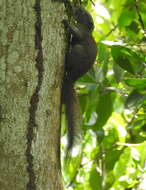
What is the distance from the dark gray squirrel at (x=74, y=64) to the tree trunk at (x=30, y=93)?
45cm

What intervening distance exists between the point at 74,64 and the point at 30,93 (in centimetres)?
89

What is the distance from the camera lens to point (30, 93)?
54.5 inches

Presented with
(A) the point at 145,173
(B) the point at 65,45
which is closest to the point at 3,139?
(B) the point at 65,45

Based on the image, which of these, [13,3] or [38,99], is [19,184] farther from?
[13,3]

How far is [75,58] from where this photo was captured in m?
2.24

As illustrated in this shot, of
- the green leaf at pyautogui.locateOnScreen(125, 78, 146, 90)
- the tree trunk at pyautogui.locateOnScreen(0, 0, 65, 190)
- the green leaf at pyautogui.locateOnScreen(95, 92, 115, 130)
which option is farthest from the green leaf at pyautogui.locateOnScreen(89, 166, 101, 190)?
the tree trunk at pyautogui.locateOnScreen(0, 0, 65, 190)

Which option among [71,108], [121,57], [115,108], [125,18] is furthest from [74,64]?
[115,108]

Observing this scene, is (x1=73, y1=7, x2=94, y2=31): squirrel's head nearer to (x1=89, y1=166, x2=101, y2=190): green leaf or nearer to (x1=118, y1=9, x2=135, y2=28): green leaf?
(x1=118, y1=9, x2=135, y2=28): green leaf

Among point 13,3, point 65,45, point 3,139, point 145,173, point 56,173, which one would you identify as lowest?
point 145,173

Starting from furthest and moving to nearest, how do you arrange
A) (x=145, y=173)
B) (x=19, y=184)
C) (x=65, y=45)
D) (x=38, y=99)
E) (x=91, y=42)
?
(x=91, y=42), (x=145, y=173), (x=65, y=45), (x=38, y=99), (x=19, y=184)

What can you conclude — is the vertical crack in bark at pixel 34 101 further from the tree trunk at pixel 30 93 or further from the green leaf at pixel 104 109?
the green leaf at pixel 104 109

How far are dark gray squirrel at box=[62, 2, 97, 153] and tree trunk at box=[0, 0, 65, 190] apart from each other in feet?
1.47

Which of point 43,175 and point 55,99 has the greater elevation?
point 55,99

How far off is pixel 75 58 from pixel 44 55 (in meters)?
0.78
